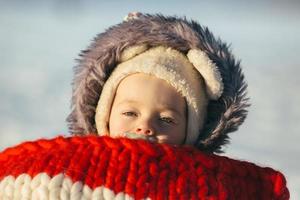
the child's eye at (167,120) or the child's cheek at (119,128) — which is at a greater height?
the child's eye at (167,120)

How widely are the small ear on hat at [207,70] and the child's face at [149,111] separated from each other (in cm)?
7

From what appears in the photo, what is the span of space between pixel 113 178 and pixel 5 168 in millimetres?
211

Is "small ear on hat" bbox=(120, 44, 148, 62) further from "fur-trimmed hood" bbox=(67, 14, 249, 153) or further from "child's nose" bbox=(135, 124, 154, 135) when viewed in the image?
"child's nose" bbox=(135, 124, 154, 135)

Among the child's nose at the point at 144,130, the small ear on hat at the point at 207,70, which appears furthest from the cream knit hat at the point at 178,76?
the child's nose at the point at 144,130

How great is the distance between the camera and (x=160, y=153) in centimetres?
138

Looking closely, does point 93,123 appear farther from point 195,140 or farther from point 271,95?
point 271,95

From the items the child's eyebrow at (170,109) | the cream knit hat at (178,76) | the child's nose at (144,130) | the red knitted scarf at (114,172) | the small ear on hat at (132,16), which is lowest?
the red knitted scarf at (114,172)

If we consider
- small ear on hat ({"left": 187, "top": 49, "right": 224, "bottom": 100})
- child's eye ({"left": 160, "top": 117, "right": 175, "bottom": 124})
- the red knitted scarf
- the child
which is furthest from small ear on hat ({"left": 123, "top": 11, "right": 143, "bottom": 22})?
the red knitted scarf

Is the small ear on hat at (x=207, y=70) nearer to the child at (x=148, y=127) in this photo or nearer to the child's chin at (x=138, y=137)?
the child at (x=148, y=127)

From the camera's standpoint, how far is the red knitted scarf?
131cm

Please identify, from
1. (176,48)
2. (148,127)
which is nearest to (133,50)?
(176,48)

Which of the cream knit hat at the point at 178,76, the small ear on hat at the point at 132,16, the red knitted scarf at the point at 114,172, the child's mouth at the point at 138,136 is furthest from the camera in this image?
the small ear on hat at the point at 132,16

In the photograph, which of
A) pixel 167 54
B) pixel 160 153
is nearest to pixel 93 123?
pixel 167 54

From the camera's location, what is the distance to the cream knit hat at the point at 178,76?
1.58 m
